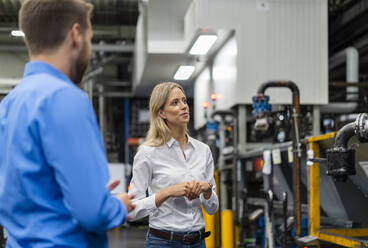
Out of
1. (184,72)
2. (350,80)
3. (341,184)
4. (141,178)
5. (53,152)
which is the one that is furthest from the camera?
(184,72)

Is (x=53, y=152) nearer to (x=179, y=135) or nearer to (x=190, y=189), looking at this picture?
(x=190, y=189)

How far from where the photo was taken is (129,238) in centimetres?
1005

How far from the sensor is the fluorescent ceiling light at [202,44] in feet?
21.6

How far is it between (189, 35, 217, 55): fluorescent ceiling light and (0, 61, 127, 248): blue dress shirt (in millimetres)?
5419

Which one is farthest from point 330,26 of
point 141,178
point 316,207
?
point 141,178

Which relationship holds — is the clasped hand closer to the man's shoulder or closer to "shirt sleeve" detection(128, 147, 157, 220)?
"shirt sleeve" detection(128, 147, 157, 220)

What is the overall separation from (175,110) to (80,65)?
3.98ft

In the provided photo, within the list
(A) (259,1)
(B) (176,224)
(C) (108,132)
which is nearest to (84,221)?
(B) (176,224)

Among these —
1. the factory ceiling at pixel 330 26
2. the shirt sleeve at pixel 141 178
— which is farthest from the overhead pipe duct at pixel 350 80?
the shirt sleeve at pixel 141 178

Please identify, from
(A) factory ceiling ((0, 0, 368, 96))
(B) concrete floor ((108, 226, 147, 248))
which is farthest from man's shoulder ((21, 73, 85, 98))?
(B) concrete floor ((108, 226, 147, 248))

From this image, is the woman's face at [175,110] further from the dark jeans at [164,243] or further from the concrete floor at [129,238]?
the concrete floor at [129,238]

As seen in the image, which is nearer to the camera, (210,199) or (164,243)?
(164,243)

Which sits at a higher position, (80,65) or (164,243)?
(80,65)

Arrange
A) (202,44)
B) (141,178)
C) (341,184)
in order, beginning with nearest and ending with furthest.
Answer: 1. (141,178)
2. (341,184)
3. (202,44)
